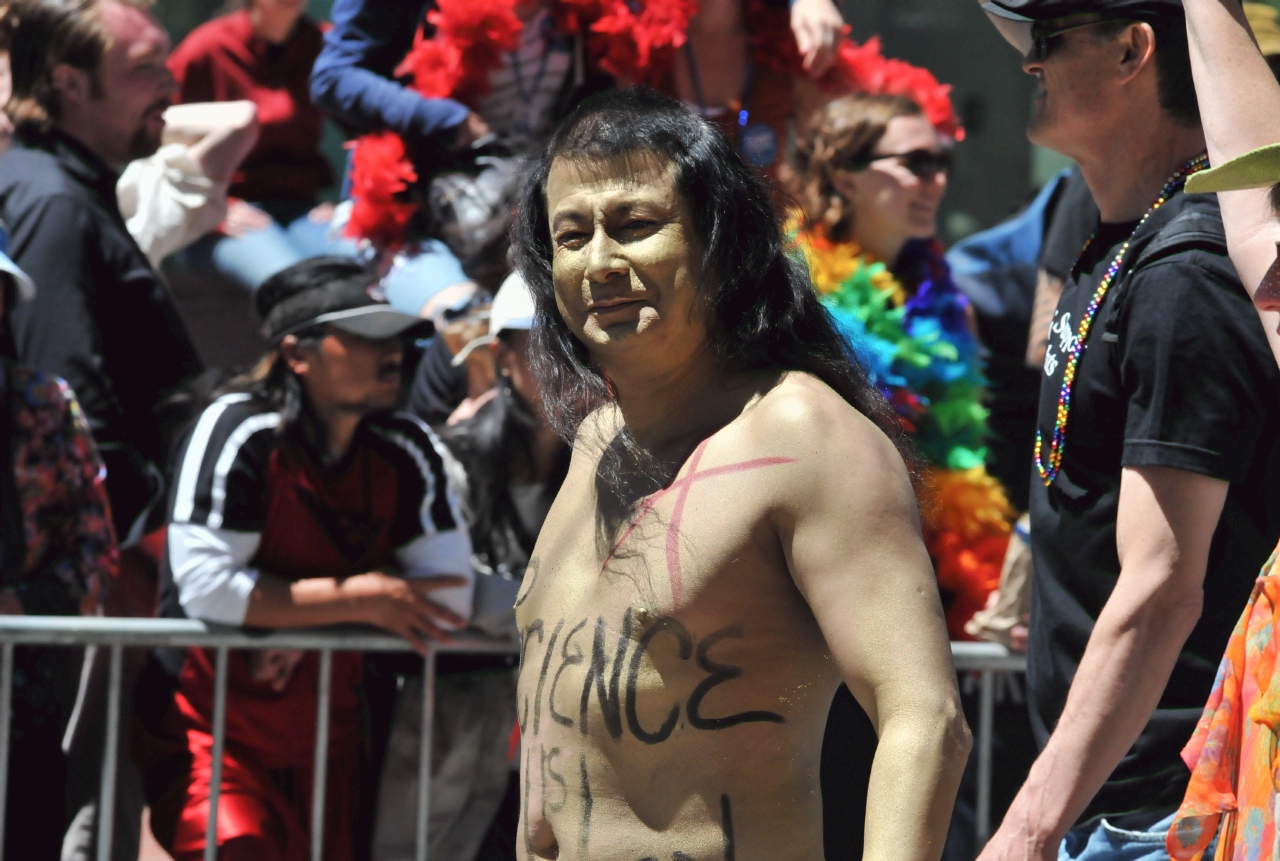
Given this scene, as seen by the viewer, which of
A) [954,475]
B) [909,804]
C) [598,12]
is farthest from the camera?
[598,12]

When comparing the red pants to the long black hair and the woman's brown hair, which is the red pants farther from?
the long black hair

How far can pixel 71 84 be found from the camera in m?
4.31

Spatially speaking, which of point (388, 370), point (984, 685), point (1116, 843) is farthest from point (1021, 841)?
point (388, 370)

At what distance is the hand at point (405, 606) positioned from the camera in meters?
3.88

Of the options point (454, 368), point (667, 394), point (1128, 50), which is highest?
point (1128, 50)

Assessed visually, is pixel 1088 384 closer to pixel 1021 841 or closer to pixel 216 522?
pixel 1021 841

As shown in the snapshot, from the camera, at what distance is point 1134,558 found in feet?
8.07

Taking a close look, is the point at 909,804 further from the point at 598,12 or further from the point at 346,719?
the point at 598,12

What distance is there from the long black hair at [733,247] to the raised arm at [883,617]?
0.18 m

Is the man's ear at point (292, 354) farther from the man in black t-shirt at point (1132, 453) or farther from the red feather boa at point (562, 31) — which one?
the man in black t-shirt at point (1132, 453)

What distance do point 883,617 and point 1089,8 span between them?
1264 millimetres

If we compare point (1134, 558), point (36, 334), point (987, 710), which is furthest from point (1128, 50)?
point (36, 334)

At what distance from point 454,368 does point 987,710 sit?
1752mm

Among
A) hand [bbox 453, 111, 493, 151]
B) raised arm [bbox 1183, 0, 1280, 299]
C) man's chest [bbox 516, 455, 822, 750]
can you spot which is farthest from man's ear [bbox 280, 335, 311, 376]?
raised arm [bbox 1183, 0, 1280, 299]
